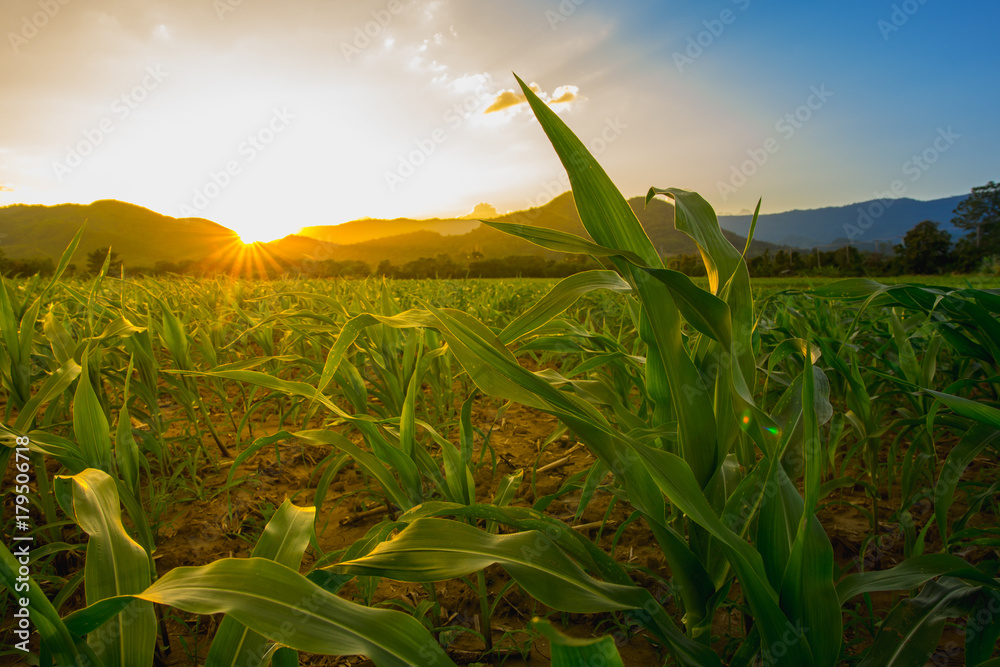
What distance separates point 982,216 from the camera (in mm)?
36188

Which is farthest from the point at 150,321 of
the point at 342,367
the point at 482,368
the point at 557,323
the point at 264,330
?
the point at 482,368

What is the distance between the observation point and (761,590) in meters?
0.49

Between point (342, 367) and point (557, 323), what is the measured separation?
596 millimetres

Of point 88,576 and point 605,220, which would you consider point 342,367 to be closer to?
point 88,576

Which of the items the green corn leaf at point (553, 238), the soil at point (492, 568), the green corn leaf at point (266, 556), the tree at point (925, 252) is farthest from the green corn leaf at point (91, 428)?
the tree at point (925, 252)

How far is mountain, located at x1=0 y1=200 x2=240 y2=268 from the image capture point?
6262cm

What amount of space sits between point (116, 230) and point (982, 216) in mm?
102548

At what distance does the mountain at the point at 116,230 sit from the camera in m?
62.6

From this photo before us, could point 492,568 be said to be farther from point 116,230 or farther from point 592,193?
point 116,230

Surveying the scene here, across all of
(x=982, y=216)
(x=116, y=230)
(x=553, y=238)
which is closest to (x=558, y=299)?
(x=553, y=238)

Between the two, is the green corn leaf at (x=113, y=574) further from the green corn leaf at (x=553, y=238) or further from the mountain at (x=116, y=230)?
the mountain at (x=116, y=230)

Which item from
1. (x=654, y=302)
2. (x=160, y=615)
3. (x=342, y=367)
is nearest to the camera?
(x=654, y=302)

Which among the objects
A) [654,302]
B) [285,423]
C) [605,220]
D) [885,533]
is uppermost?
[605,220]

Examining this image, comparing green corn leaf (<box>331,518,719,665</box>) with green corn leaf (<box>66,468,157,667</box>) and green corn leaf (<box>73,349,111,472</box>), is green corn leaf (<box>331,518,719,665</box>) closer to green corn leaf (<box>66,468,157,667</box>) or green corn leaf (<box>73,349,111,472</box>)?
green corn leaf (<box>66,468,157,667</box>)
